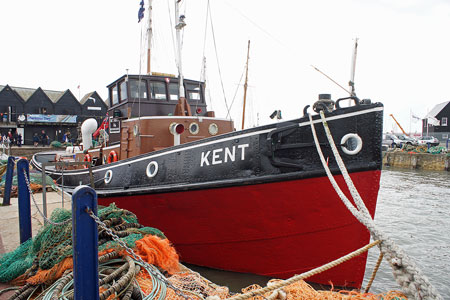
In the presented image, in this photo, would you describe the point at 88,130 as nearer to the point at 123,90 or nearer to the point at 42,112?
the point at 123,90

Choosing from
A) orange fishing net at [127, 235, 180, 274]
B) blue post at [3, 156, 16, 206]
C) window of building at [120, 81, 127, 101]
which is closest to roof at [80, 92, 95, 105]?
window of building at [120, 81, 127, 101]

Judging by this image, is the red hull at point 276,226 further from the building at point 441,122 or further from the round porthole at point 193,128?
the building at point 441,122

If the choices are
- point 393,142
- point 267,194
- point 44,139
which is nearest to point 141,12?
point 267,194

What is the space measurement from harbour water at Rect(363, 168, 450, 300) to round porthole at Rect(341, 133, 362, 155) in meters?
2.97

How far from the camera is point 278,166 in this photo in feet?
13.7

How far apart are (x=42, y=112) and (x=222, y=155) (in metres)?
39.4

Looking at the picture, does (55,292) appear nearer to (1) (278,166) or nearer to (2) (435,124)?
(1) (278,166)

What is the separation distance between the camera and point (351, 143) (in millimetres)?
4016

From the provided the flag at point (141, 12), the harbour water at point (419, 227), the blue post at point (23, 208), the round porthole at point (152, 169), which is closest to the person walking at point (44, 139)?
the flag at point (141, 12)

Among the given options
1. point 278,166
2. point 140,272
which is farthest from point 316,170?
point 140,272

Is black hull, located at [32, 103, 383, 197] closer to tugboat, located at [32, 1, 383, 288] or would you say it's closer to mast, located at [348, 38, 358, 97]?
tugboat, located at [32, 1, 383, 288]

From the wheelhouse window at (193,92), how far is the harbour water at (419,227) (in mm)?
5792

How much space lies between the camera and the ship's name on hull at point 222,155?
4391mm

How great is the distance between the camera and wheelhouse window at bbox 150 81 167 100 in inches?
307
